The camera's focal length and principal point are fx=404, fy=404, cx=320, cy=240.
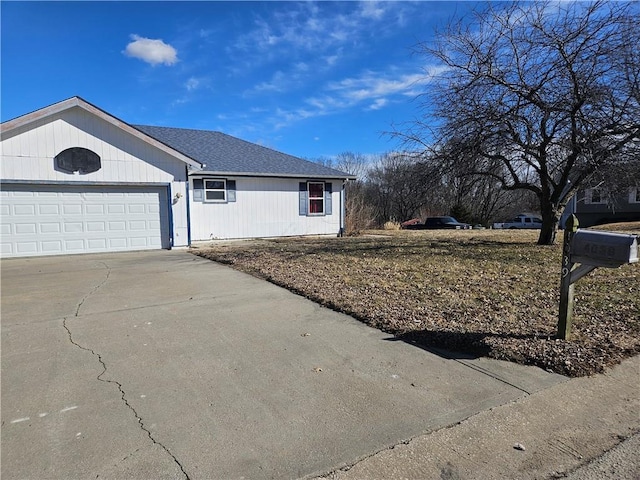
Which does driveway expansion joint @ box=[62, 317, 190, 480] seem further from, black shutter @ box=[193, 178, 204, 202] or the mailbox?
black shutter @ box=[193, 178, 204, 202]

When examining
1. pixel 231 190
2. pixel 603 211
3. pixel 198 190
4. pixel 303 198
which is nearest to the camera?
pixel 198 190

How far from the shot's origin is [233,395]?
3312 mm

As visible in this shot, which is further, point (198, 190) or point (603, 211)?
point (603, 211)

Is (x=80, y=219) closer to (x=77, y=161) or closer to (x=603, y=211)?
(x=77, y=161)

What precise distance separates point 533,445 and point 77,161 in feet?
43.5

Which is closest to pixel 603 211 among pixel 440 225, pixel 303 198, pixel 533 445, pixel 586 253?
pixel 440 225

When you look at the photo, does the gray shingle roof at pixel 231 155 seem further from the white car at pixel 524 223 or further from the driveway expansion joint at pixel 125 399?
the white car at pixel 524 223

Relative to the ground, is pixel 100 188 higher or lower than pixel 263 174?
lower

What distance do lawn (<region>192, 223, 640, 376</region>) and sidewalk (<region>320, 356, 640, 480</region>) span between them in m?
0.65

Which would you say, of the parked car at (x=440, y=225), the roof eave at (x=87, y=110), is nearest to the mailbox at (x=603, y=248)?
the roof eave at (x=87, y=110)

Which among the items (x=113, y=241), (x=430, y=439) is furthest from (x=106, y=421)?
(x=113, y=241)

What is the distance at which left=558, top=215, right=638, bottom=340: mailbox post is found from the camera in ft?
11.6

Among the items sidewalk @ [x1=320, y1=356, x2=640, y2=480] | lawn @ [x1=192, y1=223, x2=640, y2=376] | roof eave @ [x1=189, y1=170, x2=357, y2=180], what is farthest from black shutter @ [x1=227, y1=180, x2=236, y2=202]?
sidewalk @ [x1=320, y1=356, x2=640, y2=480]

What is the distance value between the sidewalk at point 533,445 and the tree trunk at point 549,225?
36.9 feet
